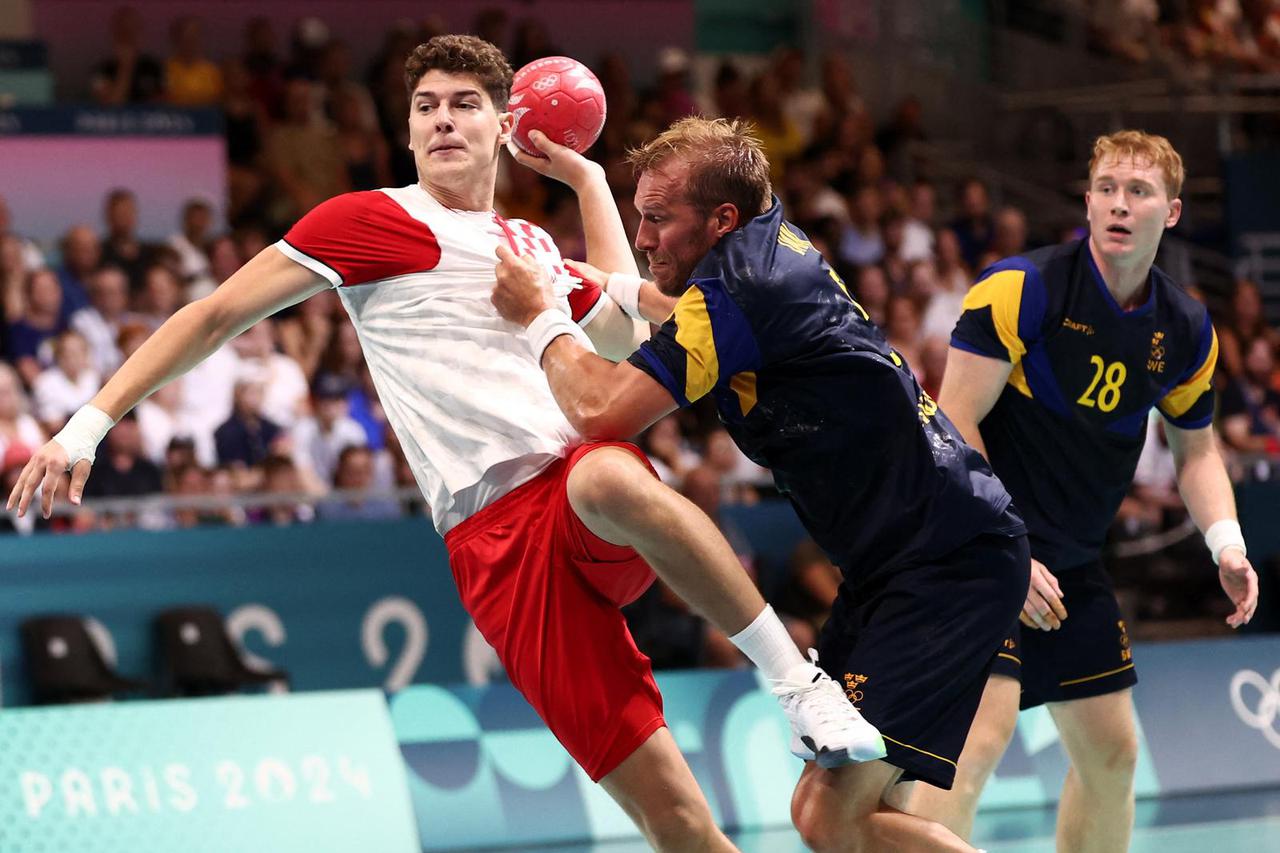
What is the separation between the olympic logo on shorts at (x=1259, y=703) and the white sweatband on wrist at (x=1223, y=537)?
4.26m

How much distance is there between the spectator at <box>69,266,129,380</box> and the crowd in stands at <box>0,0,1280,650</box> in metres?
0.01

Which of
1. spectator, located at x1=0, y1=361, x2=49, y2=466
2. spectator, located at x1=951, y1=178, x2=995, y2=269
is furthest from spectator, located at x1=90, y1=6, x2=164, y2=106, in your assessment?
spectator, located at x1=951, y1=178, x2=995, y2=269

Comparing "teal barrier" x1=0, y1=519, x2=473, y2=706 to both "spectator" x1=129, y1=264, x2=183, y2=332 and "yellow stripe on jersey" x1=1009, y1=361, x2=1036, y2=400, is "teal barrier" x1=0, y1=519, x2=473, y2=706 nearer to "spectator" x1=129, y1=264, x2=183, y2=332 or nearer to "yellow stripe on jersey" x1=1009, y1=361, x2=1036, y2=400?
"spectator" x1=129, y1=264, x2=183, y2=332

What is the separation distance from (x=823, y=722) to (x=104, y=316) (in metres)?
7.22

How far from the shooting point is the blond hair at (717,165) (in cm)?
419

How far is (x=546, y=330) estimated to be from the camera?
13.9 ft

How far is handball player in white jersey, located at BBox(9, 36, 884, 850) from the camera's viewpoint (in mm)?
4219

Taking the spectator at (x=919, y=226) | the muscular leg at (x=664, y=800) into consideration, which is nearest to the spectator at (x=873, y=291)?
the spectator at (x=919, y=226)

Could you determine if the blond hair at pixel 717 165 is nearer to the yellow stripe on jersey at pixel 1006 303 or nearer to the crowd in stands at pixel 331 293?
the yellow stripe on jersey at pixel 1006 303

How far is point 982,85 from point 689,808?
1314 centimetres

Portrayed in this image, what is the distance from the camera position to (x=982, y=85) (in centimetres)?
1650

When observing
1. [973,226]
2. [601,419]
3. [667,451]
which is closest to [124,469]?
[667,451]

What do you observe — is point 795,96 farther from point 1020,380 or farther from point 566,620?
point 566,620

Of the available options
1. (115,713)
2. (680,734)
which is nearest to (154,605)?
(115,713)
